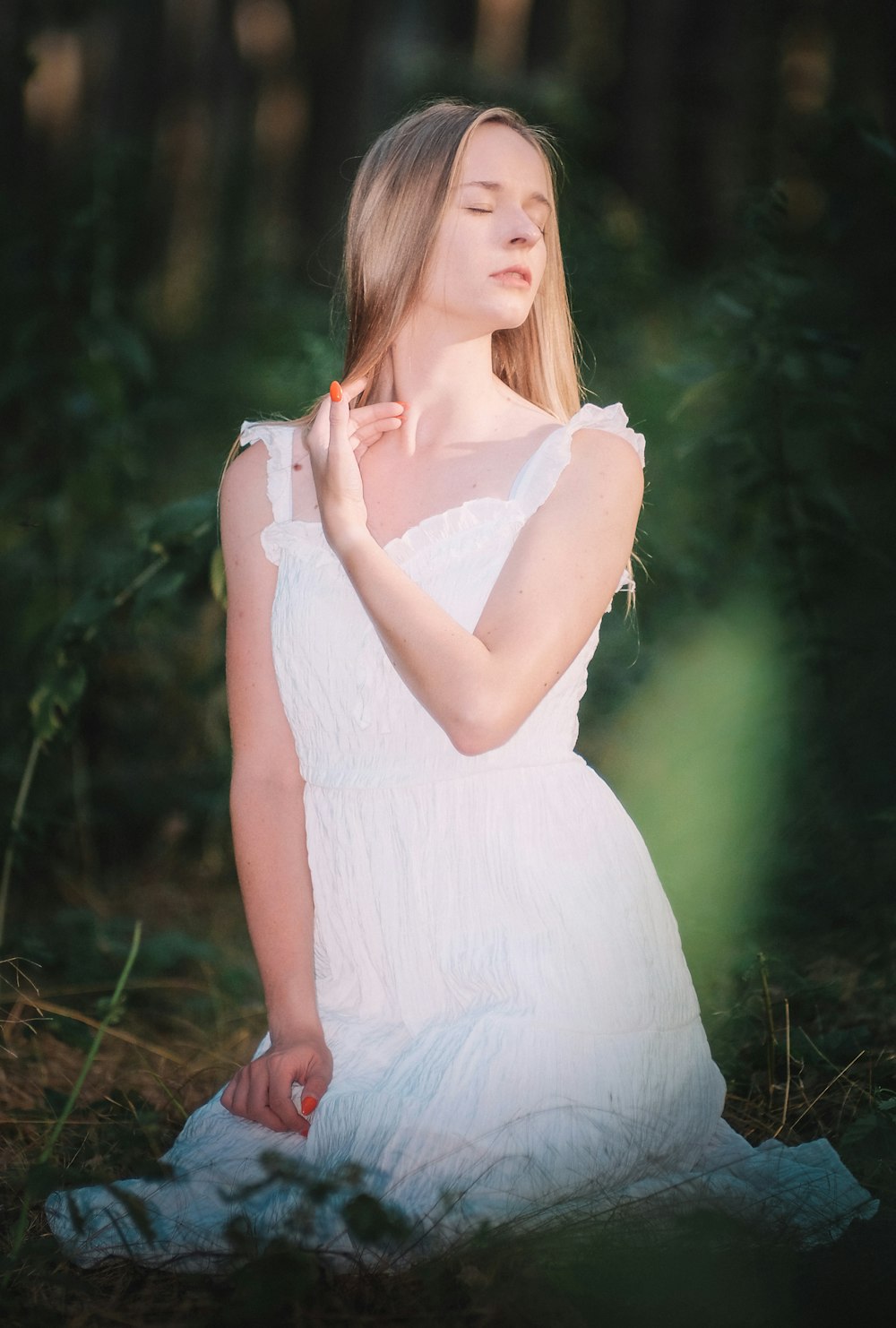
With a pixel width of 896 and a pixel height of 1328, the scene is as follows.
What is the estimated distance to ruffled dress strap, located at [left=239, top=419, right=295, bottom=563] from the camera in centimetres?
233

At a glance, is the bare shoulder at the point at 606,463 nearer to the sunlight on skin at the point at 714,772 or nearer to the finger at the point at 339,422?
the finger at the point at 339,422

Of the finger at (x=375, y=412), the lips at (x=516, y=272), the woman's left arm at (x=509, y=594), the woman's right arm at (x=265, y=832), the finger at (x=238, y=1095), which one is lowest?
the finger at (x=238, y=1095)

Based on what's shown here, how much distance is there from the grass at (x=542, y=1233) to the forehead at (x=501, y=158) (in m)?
1.55

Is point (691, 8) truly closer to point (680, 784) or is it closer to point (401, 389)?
point (680, 784)

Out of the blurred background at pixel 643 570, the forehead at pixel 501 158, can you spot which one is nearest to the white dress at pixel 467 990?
the forehead at pixel 501 158

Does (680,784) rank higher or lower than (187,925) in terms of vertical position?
higher

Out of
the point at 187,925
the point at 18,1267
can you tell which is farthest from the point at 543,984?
the point at 187,925

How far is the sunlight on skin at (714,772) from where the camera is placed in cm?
332

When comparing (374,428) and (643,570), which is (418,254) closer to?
(374,428)

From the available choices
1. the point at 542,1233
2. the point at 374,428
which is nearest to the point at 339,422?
the point at 374,428

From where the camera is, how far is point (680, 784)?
3.54 metres

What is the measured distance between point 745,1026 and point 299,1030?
1.12 m

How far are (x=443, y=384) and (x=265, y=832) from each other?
0.84 m

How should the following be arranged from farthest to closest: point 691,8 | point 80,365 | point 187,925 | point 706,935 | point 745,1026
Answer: point 691,8 → point 187,925 → point 80,365 → point 706,935 → point 745,1026
